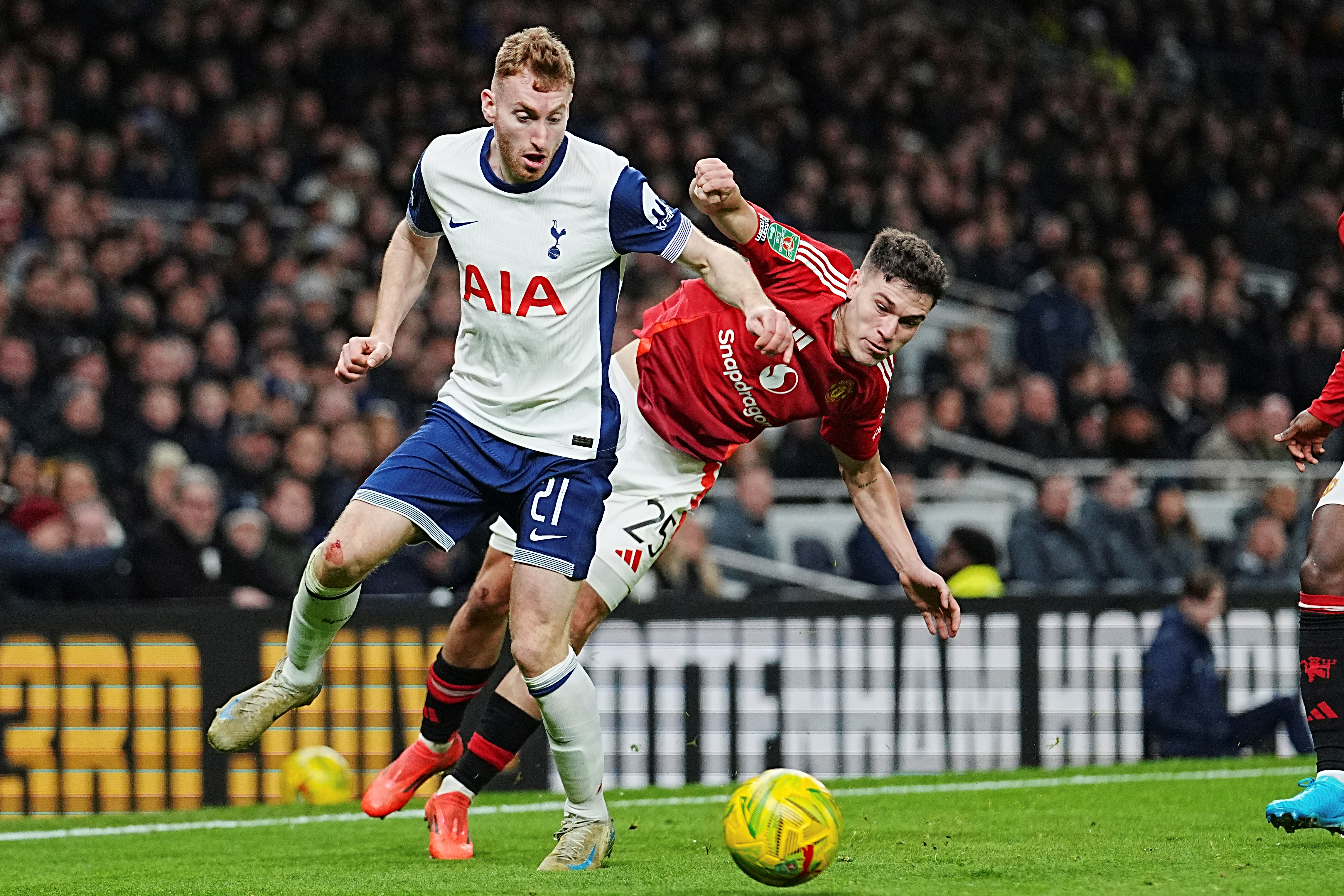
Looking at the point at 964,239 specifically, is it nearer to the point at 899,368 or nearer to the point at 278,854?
the point at 899,368

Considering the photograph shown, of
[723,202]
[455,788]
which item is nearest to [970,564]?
[455,788]

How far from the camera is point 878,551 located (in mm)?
11617

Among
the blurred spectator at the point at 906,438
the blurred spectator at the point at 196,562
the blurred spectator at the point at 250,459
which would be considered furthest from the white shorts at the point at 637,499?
the blurred spectator at the point at 906,438

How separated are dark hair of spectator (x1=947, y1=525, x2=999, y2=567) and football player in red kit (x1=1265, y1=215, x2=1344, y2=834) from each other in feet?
16.0

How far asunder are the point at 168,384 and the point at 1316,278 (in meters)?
11.7

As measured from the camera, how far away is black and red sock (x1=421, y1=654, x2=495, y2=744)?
650 centimetres

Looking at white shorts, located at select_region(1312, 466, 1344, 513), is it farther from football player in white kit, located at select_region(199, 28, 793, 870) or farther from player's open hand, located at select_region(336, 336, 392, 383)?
player's open hand, located at select_region(336, 336, 392, 383)

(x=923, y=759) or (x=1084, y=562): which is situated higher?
(x=1084, y=562)

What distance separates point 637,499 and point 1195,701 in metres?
4.78

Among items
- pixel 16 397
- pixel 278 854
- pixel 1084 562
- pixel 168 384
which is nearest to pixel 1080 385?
pixel 1084 562

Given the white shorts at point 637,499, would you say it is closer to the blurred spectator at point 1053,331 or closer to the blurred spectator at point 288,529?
the blurred spectator at point 288,529

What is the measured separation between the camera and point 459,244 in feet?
18.9

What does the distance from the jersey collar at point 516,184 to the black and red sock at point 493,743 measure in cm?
195

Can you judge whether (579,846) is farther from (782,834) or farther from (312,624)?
(312,624)
